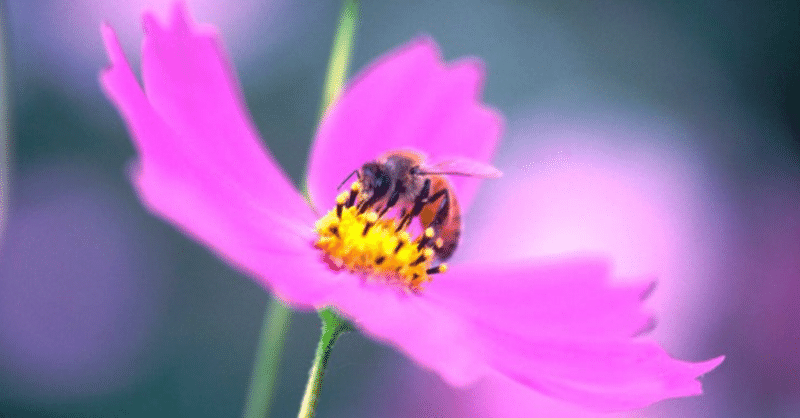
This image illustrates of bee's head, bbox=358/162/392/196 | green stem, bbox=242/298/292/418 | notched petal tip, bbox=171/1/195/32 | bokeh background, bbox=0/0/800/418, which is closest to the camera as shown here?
green stem, bbox=242/298/292/418

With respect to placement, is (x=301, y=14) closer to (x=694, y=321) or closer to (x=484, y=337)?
(x=694, y=321)

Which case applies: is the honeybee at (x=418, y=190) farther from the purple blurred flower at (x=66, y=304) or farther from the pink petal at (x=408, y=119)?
the purple blurred flower at (x=66, y=304)

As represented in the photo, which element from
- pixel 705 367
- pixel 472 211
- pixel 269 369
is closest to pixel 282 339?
pixel 269 369

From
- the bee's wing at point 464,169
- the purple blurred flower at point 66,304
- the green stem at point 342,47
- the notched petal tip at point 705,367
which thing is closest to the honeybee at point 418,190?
the bee's wing at point 464,169

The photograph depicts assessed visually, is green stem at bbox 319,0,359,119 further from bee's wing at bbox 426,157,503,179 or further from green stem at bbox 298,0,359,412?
bee's wing at bbox 426,157,503,179

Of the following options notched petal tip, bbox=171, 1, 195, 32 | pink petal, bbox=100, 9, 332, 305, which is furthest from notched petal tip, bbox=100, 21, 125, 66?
notched petal tip, bbox=171, 1, 195, 32

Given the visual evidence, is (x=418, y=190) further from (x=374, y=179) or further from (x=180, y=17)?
(x=180, y=17)
